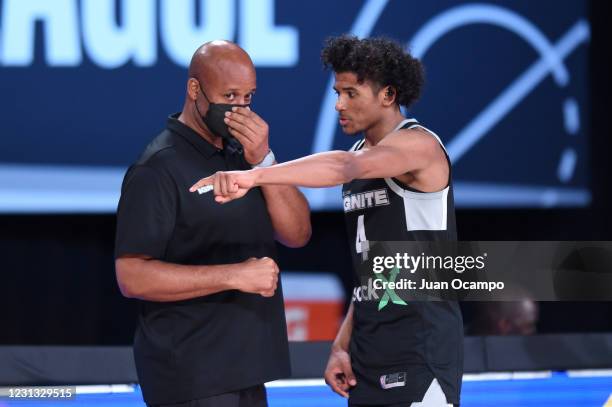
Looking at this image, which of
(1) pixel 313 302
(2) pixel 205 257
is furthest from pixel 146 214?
(1) pixel 313 302

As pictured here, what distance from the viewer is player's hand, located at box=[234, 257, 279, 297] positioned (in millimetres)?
2283

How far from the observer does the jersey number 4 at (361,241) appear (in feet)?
8.22

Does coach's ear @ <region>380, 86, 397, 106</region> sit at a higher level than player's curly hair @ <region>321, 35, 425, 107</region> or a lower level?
lower

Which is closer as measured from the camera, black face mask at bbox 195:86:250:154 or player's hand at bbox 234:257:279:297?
player's hand at bbox 234:257:279:297

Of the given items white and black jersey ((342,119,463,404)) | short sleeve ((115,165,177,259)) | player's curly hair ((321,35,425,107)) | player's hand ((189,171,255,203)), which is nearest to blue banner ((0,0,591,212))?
player's curly hair ((321,35,425,107))

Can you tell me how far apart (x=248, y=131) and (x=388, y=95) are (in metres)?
0.42

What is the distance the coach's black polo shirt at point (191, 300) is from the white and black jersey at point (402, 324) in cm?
24

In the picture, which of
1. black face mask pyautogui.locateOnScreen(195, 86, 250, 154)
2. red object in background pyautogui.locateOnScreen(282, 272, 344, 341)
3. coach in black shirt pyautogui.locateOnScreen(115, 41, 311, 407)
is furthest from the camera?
red object in background pyautogui.locateOnScreen(282, 272, 344, 341)

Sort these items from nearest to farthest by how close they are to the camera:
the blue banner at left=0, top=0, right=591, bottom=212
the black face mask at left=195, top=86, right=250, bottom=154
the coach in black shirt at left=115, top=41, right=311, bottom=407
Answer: the coach in black shirt at left=115, top=41, right=311, bottom=407, the black face mask at left=195, top=86, right=250, bottom=154, the blue banner at left=0, top=0, right=591, bottom=212

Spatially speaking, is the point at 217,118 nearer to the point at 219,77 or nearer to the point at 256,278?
the point at 219,77

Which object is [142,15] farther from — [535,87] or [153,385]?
[153,385]

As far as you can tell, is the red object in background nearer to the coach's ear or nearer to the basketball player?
the basketball player

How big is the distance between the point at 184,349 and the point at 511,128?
3.01 meters

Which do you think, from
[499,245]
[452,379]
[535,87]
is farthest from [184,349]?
[535,87]
